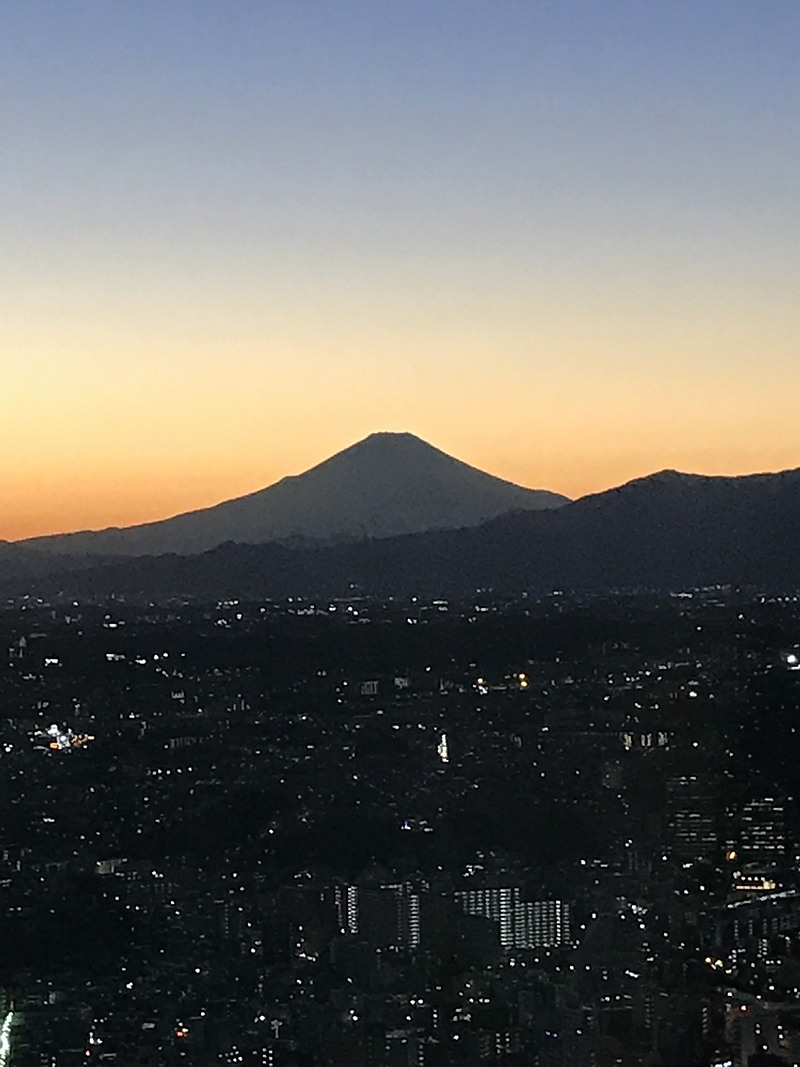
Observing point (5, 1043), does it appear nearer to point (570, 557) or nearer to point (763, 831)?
point (763, 831)

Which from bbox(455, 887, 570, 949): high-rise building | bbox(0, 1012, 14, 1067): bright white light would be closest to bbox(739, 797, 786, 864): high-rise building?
bbox(455, 887, 570, 949): high-rise building

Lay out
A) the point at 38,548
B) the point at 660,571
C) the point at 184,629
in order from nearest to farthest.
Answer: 1. the point at 184,629
2. the point at 660,571
3. the point at 38,548

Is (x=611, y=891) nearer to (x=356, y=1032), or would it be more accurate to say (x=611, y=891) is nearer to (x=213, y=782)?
(x=356, y=1032)

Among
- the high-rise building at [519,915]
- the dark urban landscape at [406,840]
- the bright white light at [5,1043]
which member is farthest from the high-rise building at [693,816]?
the bright white light at [5,1043]

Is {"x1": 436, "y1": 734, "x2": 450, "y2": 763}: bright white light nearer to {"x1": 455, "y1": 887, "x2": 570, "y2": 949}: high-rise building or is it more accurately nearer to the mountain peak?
{"x1": 455, "y1": 887, "x2": 570, "y2": 949}: high-rise building

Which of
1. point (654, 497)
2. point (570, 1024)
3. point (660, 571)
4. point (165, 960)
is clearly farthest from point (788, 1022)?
point (654, 497)
